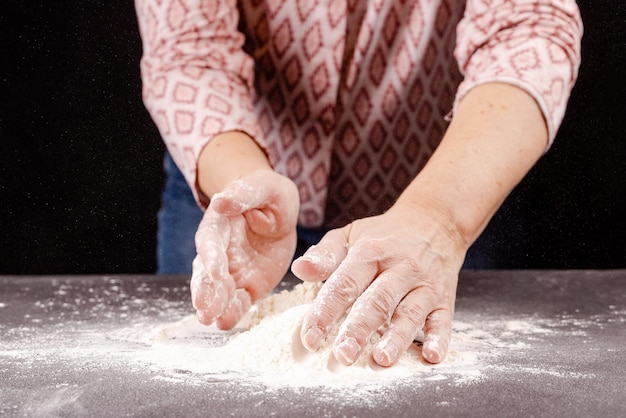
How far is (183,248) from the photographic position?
56.4 inches

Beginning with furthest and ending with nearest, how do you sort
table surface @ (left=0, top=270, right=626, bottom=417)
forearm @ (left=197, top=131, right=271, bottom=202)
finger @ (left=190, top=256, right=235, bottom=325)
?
Answer: 1. forearm @ (left=197, top=131, right=271, bottom=202)
2. finger @ (left=190, top=256, right=235, bottom=325)
3. table surface @ (left=0, top=270, right=626, bottom=417)

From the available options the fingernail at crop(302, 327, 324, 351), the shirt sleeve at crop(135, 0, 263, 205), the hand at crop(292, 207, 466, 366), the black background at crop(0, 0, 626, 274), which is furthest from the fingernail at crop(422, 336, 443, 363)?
the black background at crop(0, 0, 626, 274)

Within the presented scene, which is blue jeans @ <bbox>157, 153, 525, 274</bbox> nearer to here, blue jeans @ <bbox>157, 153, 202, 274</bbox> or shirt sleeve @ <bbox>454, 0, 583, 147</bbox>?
blue jeans @ <bbox>157, 153, 202, 274</bbox>

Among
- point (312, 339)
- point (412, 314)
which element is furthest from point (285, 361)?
point (412, 314)

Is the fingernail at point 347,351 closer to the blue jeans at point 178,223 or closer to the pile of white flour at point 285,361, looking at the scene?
the pile of white flour at point 285,361

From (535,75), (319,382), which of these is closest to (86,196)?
(535,75)

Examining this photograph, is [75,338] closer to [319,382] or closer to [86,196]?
[319,382]

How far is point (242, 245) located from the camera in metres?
1.00

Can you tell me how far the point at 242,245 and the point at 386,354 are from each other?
1.09 feet

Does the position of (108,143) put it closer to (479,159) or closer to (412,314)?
(479,159)

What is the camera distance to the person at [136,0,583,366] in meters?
0.81

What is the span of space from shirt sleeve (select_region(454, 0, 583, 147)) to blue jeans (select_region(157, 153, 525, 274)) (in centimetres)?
37

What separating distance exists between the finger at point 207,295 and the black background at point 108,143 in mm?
1185

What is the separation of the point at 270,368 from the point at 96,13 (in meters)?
1.45
